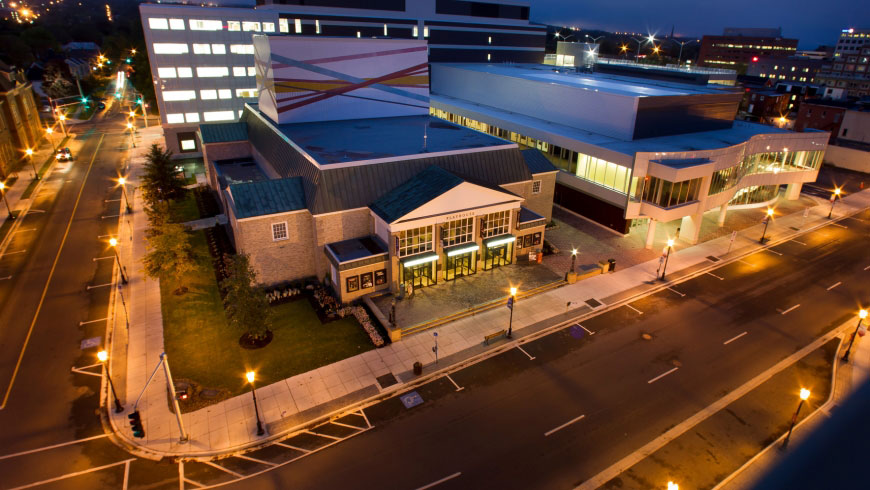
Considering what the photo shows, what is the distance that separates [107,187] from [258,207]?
37.5 metres

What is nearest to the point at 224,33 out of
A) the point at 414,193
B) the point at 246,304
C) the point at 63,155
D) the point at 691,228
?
the point at 63,155

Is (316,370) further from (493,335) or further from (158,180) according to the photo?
(158,180)

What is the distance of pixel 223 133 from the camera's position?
57.6 m

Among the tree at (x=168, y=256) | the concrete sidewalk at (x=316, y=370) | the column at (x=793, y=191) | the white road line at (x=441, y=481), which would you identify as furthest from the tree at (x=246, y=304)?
the column at (x=793, y=191)

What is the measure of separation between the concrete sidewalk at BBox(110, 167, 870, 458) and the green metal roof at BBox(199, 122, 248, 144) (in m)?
16.9

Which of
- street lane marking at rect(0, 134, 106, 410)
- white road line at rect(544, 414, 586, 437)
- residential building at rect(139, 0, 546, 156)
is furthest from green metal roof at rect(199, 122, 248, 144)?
white road line at rect(544, 414, 586, 437)

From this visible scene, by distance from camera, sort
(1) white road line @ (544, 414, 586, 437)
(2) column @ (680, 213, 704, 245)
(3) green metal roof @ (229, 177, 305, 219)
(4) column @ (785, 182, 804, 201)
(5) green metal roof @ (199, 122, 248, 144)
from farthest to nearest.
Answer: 1. (4) column @ (785, 182, 804, 201)
2. (5) green metal roof @ (199, 122, 248, 144)
3. (2) column @ (680, 213, 704, 245)
4. (3) green metal roof @ (229, 177, 305, 219)
5. (1) white road line @ (544, 414, 586, 437)

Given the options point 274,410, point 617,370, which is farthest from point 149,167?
point 617,370

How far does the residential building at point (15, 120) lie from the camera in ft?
212

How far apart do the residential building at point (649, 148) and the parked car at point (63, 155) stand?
204ft

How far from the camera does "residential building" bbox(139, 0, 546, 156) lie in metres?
69.4

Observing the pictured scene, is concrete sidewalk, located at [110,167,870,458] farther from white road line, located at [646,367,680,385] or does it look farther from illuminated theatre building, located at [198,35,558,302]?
white road line, located at [646,367,680,385]

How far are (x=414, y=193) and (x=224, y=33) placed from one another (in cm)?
5414

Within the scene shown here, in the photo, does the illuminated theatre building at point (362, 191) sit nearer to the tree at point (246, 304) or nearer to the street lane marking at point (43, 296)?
the tree at point (246, 304)
